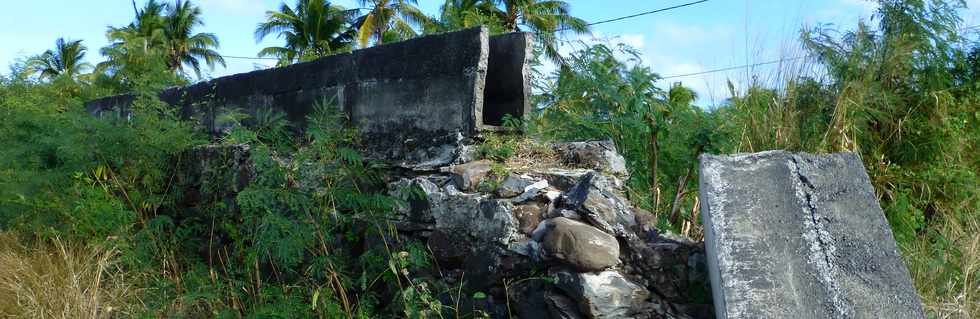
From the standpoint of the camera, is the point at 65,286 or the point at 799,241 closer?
the point at 799,241

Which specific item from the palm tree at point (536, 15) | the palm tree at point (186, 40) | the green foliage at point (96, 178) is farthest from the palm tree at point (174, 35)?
the green foliage at point (96, 178)

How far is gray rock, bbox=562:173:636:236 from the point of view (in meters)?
3.12

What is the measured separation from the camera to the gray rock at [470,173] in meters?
3.56

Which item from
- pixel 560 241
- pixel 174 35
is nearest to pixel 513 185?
pixel 560 241

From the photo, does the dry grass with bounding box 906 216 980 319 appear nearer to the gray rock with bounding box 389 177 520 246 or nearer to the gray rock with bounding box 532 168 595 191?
the gray rock with bounding box 532 168 595 191

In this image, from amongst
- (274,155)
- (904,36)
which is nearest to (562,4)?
(904,36)

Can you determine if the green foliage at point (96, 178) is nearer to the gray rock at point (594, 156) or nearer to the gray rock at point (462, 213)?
the gray rock at point (462, 213)

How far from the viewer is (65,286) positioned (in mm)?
4363

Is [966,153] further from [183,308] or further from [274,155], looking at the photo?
[183,308]

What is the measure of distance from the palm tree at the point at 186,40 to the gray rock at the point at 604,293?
28240 mm

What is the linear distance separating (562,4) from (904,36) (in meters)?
18.4

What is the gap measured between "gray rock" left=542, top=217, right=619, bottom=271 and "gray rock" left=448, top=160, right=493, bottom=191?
0.61m

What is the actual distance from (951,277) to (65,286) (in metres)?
4.50

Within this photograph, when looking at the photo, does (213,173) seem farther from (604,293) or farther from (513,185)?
(604,293)
